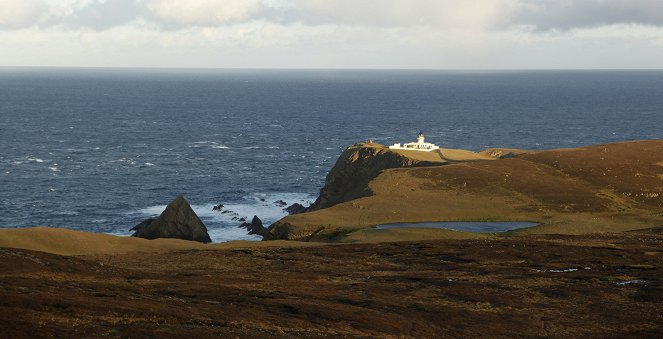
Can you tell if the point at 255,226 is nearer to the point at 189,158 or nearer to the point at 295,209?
the point at 295,209

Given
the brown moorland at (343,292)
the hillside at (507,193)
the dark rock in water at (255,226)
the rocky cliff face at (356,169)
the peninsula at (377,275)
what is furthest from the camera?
the rocky cliff face at (356,169)

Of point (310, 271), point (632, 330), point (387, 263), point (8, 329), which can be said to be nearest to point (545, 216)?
point (387, 263)

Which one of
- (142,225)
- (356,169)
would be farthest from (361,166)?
(142,225)

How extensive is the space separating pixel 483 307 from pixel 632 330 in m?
6.16

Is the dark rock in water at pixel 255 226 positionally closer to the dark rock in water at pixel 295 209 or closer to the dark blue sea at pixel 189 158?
the dark blue sea at pixel 189 158

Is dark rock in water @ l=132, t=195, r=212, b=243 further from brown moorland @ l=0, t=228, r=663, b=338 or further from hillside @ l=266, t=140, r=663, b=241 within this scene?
brown moorland @ l=0, t=228, r=663, b=338

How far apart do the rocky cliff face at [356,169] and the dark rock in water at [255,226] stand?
970 cm

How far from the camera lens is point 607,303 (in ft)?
114

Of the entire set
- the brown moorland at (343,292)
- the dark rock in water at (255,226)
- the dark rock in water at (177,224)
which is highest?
the brown moorland at (343,292)

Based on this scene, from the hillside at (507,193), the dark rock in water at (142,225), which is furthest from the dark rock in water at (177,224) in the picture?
the hillside at (507,193)

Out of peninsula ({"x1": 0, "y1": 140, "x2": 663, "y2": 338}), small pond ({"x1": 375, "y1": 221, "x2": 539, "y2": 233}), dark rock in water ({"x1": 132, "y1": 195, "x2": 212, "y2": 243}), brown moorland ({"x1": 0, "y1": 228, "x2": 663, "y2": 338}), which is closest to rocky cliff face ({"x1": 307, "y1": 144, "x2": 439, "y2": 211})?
peninsula ({"x1": 0, "y1": 140, "x2": 663, "y2": 338})

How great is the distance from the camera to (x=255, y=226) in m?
79.0

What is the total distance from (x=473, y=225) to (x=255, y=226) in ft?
81.1

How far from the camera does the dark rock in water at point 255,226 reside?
7788 cm
